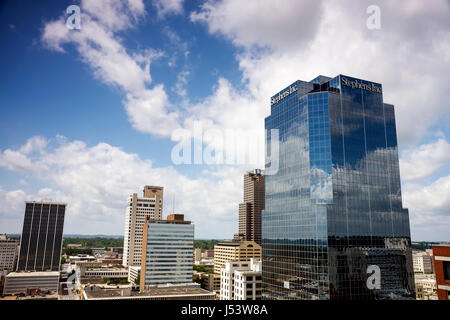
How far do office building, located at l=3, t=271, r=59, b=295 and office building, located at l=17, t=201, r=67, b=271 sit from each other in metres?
15.3

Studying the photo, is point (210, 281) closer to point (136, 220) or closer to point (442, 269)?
point (136, 220)

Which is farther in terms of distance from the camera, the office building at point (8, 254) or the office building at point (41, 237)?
the office building at point (8, 254)

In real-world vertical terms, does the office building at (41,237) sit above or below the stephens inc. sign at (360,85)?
below

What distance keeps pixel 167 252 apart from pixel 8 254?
63392 mm

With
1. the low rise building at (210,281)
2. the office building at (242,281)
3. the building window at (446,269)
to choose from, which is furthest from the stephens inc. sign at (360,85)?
the low rise building at (210,281)

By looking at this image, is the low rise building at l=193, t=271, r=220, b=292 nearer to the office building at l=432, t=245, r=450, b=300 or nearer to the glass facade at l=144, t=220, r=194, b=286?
the glass facade at l=144, t=220, r=194, b=286

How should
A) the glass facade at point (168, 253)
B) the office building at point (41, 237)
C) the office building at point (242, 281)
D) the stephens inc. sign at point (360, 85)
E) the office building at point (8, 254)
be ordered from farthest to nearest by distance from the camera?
the office building at point (8, 254) → the office building at point (41, 237) → the glass facade at point (168, 253) → the office building at point (242, 281) → the stephens inc. sign at point (360, 85)

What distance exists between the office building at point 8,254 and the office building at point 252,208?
73.0 m

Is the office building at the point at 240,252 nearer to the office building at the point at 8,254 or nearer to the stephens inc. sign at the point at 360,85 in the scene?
the stephens inc. sign at the point at 360,85

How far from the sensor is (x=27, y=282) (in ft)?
228

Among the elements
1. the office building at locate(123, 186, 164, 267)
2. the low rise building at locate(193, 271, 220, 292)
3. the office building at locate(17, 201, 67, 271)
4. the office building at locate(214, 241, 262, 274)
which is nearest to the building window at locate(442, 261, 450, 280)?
the low rise building at locate(193, 271, 220, 292)

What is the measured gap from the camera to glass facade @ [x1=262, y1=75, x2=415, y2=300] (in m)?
30.5

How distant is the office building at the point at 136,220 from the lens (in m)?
98.5
